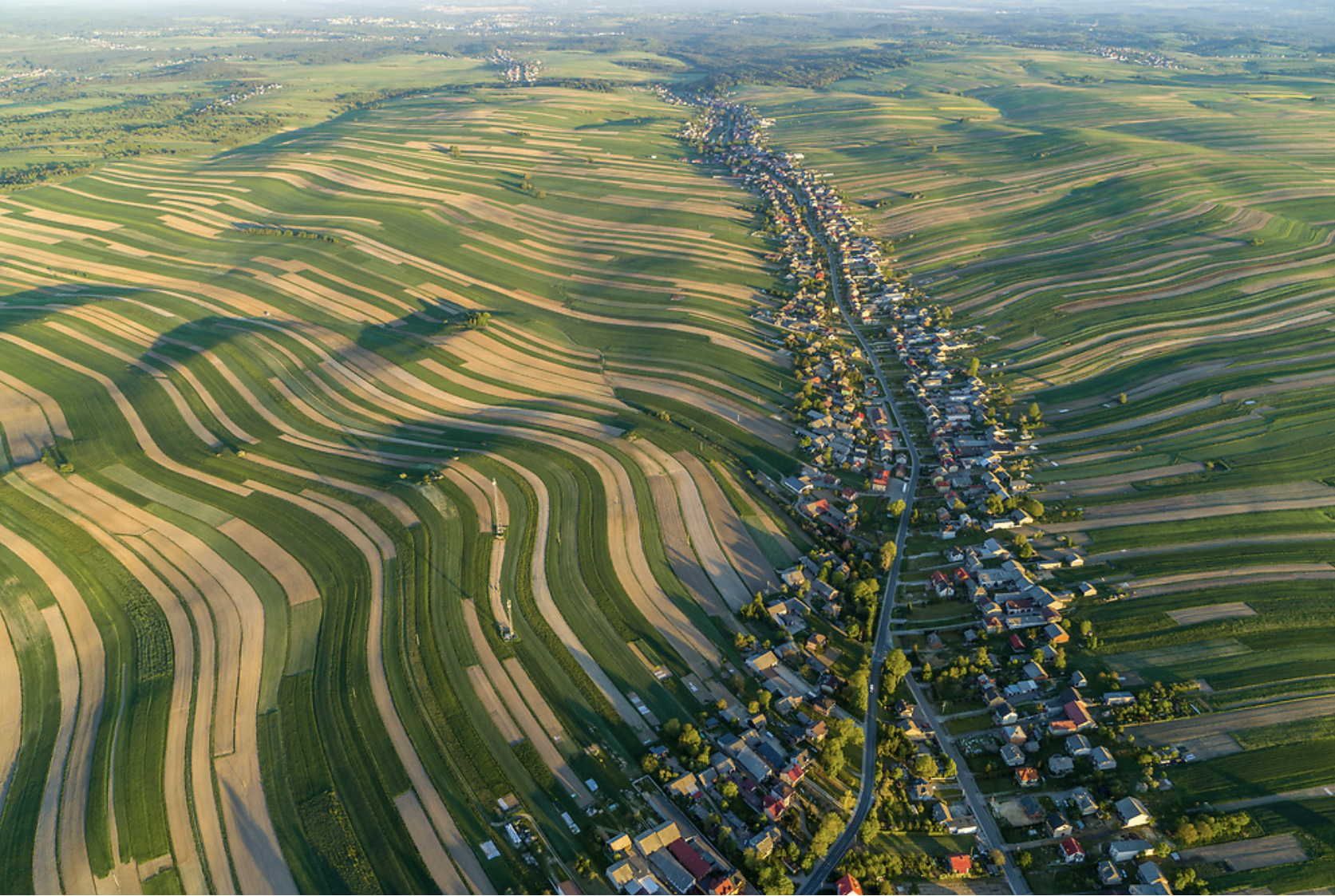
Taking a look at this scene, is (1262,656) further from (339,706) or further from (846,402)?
(339,706)

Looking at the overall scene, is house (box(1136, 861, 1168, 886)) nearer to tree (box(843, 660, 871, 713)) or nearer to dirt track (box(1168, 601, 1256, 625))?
tree (box(843, 660, 871, 713))

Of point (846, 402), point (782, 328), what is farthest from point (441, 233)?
point (846, 402)

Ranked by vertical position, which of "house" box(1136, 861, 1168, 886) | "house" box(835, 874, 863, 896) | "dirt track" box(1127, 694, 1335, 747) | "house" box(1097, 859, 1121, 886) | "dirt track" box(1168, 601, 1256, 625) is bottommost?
"house" box(835, 874, 863, 896)

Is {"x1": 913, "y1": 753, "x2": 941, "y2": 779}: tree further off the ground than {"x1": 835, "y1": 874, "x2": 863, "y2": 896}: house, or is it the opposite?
{"x1": 913, "y1": 753, "x2": 941, "y2": 779}: tree

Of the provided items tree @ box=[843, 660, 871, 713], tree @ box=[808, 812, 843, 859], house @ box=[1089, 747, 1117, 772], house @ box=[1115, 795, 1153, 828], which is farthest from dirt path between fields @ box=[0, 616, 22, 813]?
house @ box=[1089, 747, 1117, 772]

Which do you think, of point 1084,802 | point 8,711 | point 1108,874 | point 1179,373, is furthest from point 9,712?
point 1179,373

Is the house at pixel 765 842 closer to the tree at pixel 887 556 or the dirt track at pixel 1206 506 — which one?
the tree at pixel 887 556
